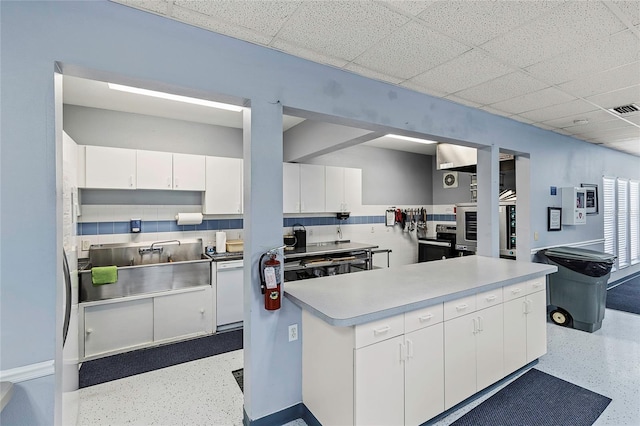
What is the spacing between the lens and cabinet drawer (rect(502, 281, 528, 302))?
2.55m

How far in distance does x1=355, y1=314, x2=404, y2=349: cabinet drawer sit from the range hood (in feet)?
9.89

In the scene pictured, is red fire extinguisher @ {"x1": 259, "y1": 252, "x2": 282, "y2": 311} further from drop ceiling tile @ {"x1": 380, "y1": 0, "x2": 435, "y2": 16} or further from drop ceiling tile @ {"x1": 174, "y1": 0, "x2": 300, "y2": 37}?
drop ceiling tile @ {"x1": 380, "y1": 0, "x2": 435, "y2": 16}

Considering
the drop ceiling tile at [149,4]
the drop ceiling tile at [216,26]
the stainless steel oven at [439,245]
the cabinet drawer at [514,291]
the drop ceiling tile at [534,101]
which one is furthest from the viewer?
the stainless steel oven at [439,245]

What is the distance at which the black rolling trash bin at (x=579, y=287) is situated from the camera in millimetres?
3525

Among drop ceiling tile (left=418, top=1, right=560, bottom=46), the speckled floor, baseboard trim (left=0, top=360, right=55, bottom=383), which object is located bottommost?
the speckled floor

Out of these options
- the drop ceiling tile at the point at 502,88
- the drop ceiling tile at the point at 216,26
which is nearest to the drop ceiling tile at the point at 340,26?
the drop ceiling tile at the point at 216,26

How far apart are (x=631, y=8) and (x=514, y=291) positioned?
2.08 meters

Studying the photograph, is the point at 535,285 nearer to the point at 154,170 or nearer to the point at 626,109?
the point at 626,109

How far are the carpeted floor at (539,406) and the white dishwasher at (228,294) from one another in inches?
108

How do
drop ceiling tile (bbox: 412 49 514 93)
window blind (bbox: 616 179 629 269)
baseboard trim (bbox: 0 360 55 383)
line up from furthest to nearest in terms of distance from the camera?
window blind (bbox: 616 179 629 269)
drop ceiling tile (bbox: 412 49 514 93)
baseboard trim (bbox: 0 360 55 383)

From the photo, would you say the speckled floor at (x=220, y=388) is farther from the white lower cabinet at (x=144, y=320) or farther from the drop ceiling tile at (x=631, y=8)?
the drop ceiling tile at (x=631, y=8)

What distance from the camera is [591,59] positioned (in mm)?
2252

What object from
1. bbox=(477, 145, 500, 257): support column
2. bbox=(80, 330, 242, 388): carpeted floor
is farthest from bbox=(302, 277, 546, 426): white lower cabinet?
Result: bbox=(80, 330, 242, 388): carpeted floor

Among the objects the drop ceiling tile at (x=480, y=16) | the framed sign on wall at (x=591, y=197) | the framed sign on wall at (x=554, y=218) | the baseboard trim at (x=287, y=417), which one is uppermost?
the drop ceiling tile at (x=480, y=16)
